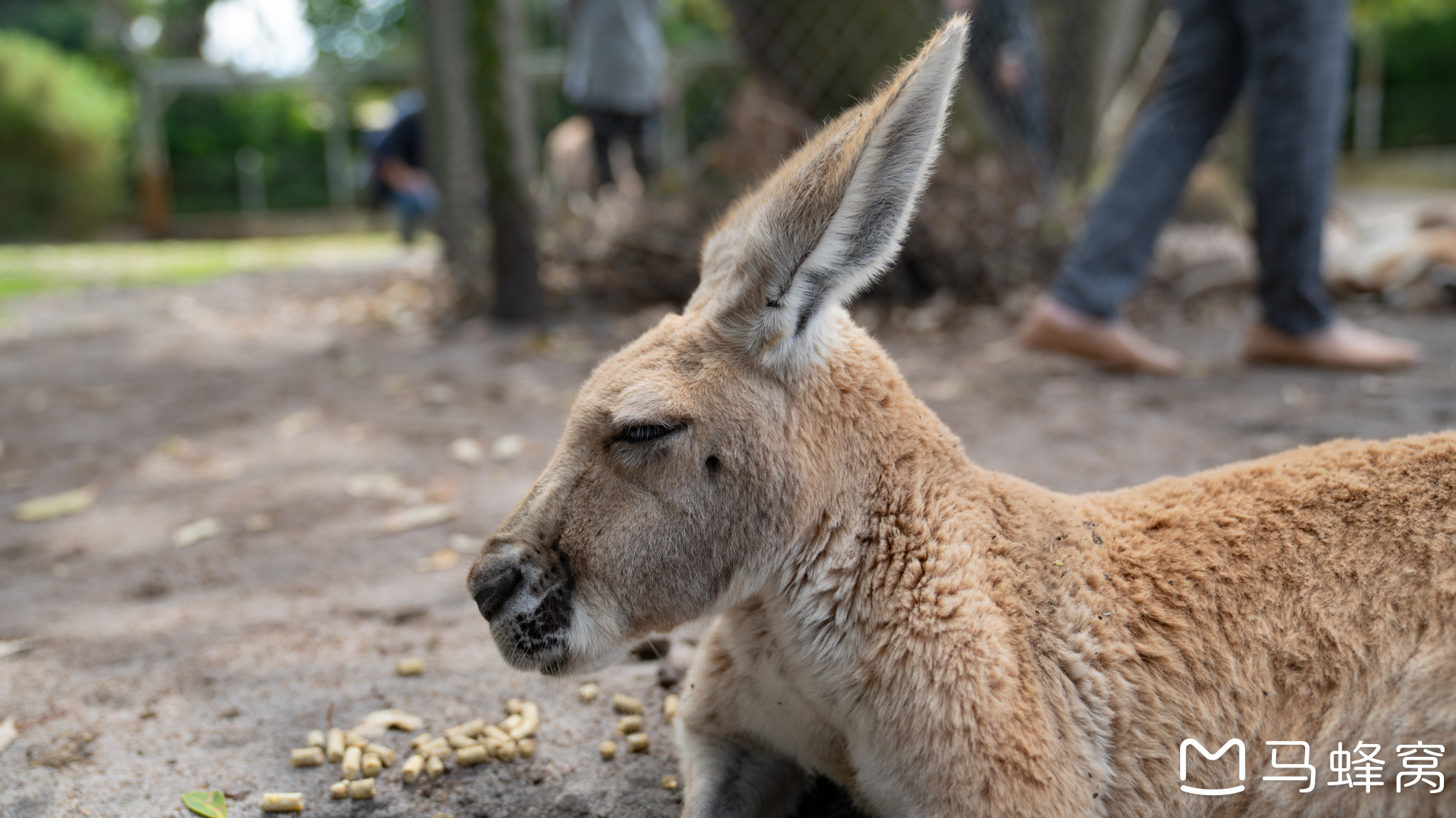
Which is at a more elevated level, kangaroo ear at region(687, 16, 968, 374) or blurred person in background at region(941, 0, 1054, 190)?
blurred person in background at region(941, 0, 1054, 190)

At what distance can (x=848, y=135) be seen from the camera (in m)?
1.77

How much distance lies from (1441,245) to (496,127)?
6477 millimetres

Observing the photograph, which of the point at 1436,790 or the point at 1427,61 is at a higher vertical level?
the point at 1427,61

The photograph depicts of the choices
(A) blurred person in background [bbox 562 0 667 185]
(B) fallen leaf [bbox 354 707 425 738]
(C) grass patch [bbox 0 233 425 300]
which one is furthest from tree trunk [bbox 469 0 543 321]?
(C) grass patch [bbox 0 233 425 300]

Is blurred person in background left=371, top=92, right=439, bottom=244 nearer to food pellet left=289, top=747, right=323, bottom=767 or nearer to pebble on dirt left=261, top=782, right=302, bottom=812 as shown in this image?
food pellet left=289, top=747, right=323, bottom=767

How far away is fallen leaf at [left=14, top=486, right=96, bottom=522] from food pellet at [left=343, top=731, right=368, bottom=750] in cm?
241

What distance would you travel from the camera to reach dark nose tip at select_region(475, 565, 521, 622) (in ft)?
5.98

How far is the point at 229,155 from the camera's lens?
25703mm

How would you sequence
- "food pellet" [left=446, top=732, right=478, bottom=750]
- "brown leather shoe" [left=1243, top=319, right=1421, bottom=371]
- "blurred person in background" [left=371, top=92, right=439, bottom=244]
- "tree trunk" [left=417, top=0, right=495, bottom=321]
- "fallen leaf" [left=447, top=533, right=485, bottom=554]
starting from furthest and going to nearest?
"blurred person in background" [left=371, top=92, right=439, bottom=244]
"tree trunk" [left=417, top=0, right=495, bottom=321]
"brown leather shoe" [left=1243, top=319, right=1421, bottom=371]
"fallen leaf" [left=447, top=533, right=485, bottom=554]
"food pellet" [left=446, top=732, right=478, bottom=750]

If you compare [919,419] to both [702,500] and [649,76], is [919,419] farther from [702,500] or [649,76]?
[649,76]

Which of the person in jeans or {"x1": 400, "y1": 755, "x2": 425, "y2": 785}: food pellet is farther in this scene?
the person in jeans

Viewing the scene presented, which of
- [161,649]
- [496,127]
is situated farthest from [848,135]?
[496,127]

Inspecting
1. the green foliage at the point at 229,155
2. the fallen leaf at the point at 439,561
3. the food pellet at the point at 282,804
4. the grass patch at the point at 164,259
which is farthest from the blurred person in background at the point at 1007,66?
the green foliage at the point at 229,155

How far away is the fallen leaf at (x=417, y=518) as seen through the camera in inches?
146
